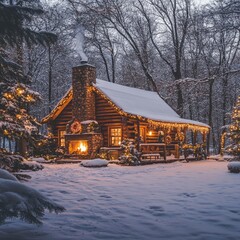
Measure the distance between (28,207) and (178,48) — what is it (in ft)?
120

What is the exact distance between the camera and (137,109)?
83.9ft

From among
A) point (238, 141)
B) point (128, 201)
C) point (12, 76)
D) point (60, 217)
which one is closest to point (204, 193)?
point (128, 201)

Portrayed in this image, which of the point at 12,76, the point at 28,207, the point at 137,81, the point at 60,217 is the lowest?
the point at 60,217

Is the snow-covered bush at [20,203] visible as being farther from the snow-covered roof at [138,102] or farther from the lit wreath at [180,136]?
the lit wreath at [180,136]

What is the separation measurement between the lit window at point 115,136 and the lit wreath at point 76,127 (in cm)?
244

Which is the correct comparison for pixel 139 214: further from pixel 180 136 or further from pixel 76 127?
pixel 180 136

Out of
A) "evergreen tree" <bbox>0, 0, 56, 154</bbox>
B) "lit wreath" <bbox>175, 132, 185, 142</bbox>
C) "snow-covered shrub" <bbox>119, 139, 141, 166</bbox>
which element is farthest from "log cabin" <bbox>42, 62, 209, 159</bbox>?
"evergreen tree" <bbox>0, 0, 56, 154</bbox>

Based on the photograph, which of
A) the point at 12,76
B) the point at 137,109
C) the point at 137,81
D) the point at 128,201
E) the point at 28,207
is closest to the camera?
the point at 28,207

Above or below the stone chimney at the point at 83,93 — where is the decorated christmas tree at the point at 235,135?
below

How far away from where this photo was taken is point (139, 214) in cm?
745

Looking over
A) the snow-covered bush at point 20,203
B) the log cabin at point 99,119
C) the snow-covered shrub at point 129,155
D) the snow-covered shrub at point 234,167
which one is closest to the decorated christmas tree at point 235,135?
the log cabin at point 99,119

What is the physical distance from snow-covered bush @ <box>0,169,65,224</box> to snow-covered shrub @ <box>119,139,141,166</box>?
17.0 m

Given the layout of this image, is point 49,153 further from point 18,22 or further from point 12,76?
point 18,22

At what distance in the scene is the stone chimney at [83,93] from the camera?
25109 millimetres
